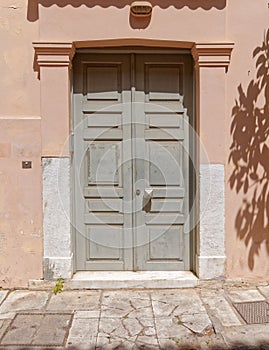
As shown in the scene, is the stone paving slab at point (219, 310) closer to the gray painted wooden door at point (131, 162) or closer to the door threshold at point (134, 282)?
the door threshold at point (134, 282)

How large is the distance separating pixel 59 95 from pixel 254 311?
10.6 ft

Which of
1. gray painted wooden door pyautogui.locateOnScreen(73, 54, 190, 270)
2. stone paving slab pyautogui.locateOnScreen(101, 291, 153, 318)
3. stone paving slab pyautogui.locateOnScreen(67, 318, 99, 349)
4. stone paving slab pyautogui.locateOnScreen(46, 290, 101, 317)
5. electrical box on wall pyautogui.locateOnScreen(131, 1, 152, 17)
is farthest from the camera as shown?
gray painted wooden door pyautogui.locateOnScreen(73, 54, 190, 270)

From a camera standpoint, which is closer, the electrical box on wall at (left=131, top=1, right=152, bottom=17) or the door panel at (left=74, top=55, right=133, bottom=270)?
the electrical box on wall at (left=131, top=1, right=152, bottom=17)

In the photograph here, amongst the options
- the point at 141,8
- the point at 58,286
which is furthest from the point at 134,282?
the point at 141,8

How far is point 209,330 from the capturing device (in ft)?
12.7

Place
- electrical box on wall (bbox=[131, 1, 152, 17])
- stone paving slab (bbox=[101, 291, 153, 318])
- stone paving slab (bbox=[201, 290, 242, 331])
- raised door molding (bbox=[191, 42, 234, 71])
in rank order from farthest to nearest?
raised door molding (bbox=[191, 42, 234, 71]), electrical box on wall (bbox=[131, 1, 152, 17]), stone paving slab (bbox=[101, 291, 153, 318]), stone paving slab (bbox=[201, 290, 242, 331])

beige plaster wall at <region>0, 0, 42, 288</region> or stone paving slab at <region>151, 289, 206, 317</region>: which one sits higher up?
beige plaster wall at <region>0, 0, 42, 288</region>

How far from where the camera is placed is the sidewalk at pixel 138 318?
12.1 feet

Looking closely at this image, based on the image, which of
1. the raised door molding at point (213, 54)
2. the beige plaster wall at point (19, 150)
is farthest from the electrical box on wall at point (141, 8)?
the beige plaster wall at point (19, 150)

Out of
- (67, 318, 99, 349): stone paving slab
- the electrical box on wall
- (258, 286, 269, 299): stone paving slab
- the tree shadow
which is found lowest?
(67, 318, 99, 349): stone paving slab

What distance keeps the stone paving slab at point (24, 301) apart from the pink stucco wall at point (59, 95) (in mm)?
189

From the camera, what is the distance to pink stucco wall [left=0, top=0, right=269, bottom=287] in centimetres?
475

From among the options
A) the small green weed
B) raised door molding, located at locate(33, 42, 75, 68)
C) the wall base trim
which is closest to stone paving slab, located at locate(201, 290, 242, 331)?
the wall base trim

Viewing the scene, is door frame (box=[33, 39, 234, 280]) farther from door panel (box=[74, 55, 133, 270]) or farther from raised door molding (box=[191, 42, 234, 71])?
door panel (box=[74, 55, 133, 270])
